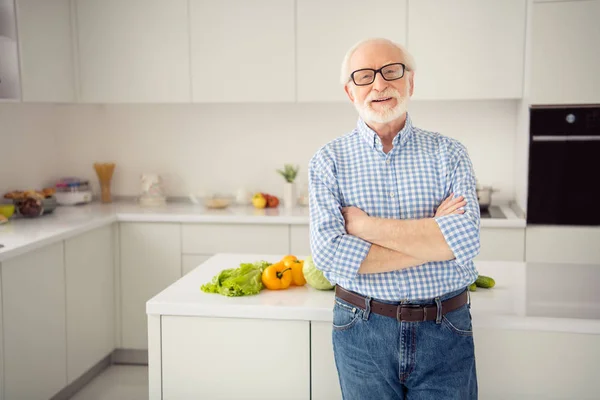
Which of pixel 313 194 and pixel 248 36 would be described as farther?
pixel 248 36

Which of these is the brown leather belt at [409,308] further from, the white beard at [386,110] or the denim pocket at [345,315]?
the white beard at [386,110]

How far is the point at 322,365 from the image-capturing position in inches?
80.8

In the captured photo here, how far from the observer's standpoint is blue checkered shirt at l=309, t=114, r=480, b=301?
168 centimetres

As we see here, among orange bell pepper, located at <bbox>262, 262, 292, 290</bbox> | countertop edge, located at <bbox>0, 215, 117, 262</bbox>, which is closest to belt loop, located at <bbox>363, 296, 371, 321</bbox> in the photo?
orange bell pepper, located at <bbox>262, 262, 292, 290</bbox>

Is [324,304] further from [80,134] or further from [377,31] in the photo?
[80,134]

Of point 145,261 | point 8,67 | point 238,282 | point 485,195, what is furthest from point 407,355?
point 8,67

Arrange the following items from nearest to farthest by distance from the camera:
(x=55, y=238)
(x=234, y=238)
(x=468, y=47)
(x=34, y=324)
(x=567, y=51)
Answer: (x=34, y=324) < (x=55, y=238) < (x=567, y=51) < (x=468, y=47) < (x=234, y=238)

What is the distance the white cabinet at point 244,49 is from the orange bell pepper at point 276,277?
202 centimetres

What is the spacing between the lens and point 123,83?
418 centimetres

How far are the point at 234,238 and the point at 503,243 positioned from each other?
1542mm

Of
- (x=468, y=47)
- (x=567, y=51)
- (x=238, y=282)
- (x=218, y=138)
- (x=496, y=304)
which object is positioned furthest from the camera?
(x=218, y=138)

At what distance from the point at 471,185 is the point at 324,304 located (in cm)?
59

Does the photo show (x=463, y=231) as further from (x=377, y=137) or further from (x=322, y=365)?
(x=322, y=365)

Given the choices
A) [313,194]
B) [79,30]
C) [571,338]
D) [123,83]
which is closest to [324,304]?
[313,194]
